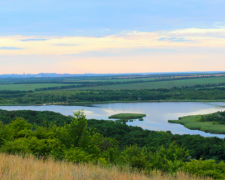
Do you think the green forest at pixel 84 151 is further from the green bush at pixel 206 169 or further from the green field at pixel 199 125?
the green field at pixel 199 125

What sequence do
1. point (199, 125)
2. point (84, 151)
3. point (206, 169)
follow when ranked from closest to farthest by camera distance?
point (84, 151) < point (206, 169) < point (199, 125)

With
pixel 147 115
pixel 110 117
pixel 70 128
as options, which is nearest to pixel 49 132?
pixel 70 128

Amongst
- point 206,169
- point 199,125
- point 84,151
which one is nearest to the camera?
point 84,151

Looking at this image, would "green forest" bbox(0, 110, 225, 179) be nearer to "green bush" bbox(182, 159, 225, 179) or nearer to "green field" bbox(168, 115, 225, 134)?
"green bush" bbox(182, 159, 225, 179)

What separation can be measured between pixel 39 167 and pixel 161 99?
6226 centimetres

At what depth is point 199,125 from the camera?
107 feet

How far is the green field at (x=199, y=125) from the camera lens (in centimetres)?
2952

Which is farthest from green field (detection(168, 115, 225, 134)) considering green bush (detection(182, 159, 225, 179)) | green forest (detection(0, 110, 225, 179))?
green bush (detection(182, 159, 225, 179))

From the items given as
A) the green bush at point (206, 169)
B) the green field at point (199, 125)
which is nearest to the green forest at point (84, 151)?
the green bush at point (206, 169)

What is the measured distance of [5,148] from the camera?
8578 mm

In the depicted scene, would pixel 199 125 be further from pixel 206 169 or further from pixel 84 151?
pixel 84 151

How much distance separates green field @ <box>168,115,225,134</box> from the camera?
29516mm

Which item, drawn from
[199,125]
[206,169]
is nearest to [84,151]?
[206,169]

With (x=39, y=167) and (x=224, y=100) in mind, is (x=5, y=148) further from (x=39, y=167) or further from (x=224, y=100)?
(x=224, y=100)
